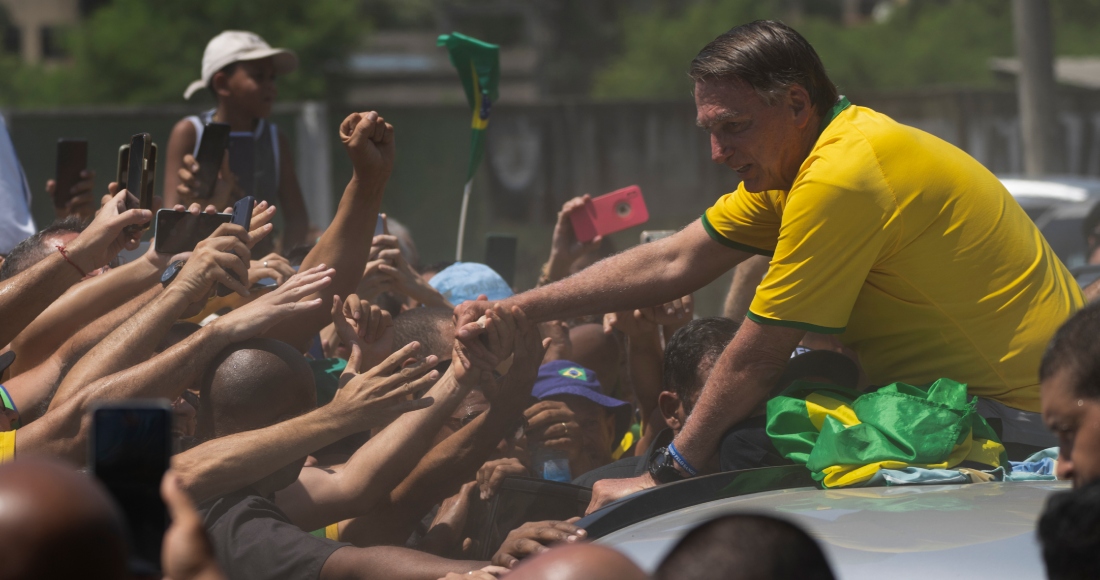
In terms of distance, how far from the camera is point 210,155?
4.64 metres

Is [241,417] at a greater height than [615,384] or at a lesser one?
greater

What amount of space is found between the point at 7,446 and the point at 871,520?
211 cm

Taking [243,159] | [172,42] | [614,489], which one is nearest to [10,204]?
[243,159]

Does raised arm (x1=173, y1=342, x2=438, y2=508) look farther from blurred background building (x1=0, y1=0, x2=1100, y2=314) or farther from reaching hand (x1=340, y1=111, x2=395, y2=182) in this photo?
blurred background building (x1=0, y1=0, x2=1100, y2=314)

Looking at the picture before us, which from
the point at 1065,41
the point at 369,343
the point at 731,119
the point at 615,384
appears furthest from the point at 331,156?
the point at 1065,41

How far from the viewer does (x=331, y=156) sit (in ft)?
33.4

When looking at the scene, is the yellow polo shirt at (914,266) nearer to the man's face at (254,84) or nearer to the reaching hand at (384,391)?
the reaching hand at (384,391)

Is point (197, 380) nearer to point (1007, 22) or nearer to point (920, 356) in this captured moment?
point (920, 356)

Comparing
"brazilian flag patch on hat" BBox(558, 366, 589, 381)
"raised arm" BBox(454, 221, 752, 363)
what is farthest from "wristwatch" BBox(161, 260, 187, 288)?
"brazilian flag patch on hat" BBox(558, 366, 589, 381)

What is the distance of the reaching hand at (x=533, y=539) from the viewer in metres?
2.73

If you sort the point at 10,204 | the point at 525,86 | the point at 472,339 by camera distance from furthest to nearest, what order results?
1. the point at 525,86
2. the point at 10,204
3. the point at 472,339

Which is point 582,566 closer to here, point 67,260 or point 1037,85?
point 67,260

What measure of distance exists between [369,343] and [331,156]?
6488 mm

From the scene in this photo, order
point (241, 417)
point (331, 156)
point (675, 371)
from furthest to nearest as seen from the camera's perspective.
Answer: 1. point (331, 156)
2. point (675, 371)
3. point (241, 417)
